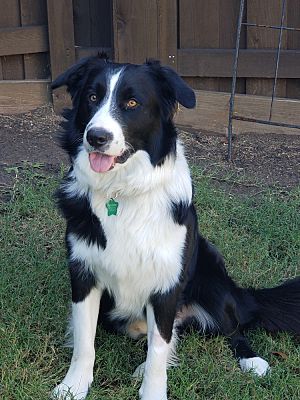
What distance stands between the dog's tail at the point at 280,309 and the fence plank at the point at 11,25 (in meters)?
3.53

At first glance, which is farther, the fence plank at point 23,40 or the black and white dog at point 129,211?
the fence plank at point 23,40

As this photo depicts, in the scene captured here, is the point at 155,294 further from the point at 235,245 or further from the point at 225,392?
the point at 235,245

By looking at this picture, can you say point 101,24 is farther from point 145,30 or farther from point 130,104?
point 130,104

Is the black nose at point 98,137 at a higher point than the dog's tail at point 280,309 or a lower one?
higher

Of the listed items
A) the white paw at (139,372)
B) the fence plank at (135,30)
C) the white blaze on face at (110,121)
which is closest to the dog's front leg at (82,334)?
the white paw at (139,372)

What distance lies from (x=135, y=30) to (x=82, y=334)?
344cm

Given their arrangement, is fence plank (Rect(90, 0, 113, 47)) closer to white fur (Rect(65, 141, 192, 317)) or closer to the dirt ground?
the dirt ground

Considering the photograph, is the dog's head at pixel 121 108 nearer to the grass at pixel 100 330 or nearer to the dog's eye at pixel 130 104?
the dog's eye at pixel 130 104

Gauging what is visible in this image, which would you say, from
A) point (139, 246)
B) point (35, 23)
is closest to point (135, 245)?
point (139, 246)

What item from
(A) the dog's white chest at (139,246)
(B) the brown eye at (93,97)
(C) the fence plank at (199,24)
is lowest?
(A) the dog's white chest at (139,246)

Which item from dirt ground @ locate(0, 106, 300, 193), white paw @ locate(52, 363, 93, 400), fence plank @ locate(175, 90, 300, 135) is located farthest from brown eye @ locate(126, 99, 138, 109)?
fence plank @ locate(175, 90, 300, 135)

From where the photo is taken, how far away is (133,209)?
117 inches

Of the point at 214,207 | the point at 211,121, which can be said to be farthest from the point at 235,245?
the point at 211,121

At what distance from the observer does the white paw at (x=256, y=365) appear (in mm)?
3176
